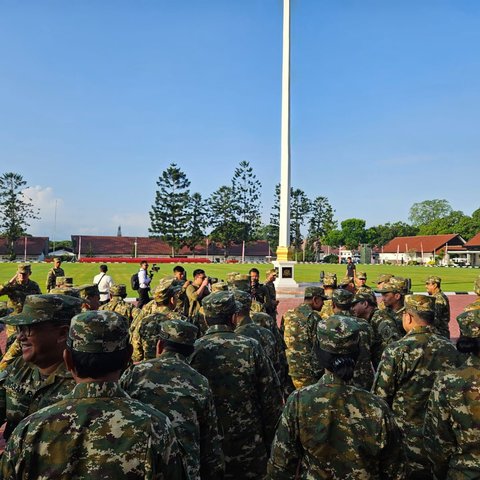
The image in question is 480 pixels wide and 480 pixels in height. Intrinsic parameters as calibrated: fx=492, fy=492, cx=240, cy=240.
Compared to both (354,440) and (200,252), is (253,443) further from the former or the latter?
(200,252)

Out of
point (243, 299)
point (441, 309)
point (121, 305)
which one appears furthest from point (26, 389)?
point (441, 309)

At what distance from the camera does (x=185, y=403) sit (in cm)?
300

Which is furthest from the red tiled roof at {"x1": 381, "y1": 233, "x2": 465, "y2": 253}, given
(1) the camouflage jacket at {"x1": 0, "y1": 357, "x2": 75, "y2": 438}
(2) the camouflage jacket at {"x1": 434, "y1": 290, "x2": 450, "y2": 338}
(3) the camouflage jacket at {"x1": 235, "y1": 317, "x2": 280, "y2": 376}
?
(1) the camouflage jacket at {"x1": 0, "y1": 357, "x2": 75, "y2": 438}

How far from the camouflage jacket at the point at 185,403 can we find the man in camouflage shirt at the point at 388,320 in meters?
3.10

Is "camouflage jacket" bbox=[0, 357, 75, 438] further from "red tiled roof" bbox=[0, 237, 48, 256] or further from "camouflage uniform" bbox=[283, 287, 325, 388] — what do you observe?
"red tiled roof" bbox=[0, 237, 48, 256]

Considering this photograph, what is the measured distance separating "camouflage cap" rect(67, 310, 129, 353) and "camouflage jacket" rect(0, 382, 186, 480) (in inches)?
7.3

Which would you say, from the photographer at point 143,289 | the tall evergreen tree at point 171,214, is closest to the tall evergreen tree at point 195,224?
the tall evergreen tree at point 171,214

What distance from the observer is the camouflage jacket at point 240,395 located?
3.90 metres

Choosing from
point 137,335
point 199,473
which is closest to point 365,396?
point 199,473

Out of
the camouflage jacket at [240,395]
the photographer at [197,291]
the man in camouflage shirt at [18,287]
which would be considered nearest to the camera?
the camouflage jacket at [240,395]

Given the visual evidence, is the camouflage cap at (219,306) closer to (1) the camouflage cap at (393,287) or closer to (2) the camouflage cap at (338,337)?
(2) the camouflage cap at (338,337)

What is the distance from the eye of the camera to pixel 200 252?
9488 cm

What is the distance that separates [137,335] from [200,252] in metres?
88.8

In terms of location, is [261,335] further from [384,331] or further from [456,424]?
[456,424]
